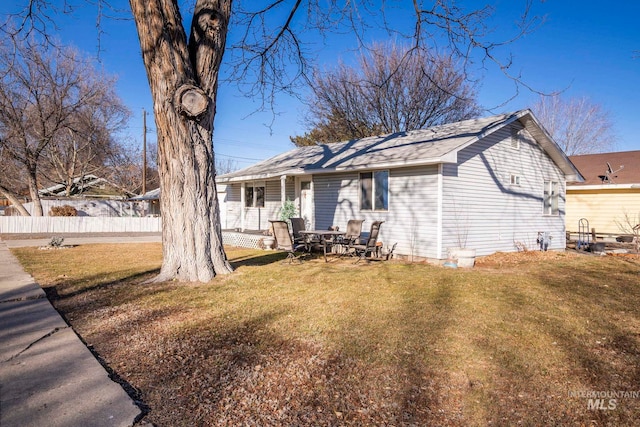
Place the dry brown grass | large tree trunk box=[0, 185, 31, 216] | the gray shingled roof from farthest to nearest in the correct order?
large tree trunk box=[0, 185, 31, 216] → the gray shingled roof → the dry brown grass

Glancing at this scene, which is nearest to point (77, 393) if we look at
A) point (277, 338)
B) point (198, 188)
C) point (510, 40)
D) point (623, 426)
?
point (277, 338)

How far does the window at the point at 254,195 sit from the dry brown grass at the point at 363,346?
992 centimetres

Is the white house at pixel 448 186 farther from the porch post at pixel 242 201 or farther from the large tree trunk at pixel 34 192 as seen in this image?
the large tree trunk at pixel 34 192

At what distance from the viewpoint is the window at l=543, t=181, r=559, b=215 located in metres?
13.6

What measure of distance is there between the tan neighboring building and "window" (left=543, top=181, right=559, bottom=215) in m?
5.42

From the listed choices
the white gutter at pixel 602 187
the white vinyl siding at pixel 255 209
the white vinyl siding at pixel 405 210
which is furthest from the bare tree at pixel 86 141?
the white gutter at pixel 602 187

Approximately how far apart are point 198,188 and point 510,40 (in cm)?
573

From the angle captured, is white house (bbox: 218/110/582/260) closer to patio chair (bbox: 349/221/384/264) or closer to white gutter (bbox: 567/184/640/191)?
patio chair (bbox: 349/221/384/264)

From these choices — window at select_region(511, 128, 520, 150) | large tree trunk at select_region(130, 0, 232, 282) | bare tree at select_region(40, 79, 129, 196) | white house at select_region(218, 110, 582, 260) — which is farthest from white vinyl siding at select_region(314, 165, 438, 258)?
bare tree at select_region(40, 79, 129, 196)

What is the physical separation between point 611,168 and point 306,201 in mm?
16917

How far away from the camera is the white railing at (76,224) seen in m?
19.6

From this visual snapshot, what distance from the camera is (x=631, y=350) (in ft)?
13.2

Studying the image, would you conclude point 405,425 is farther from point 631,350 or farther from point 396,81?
point 396,81

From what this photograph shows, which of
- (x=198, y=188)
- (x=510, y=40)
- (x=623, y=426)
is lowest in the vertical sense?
(x=623, y=426)
